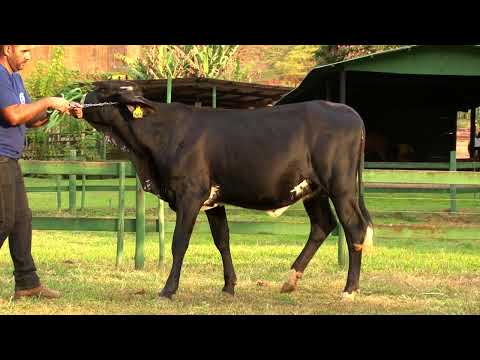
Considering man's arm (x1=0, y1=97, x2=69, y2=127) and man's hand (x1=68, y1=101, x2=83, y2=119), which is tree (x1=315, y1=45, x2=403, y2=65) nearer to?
man's hand (x1=68, y1=101, x2=83, y2=119)

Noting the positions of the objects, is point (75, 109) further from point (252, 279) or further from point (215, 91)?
point (215, 91)

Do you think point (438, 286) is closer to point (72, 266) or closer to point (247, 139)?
point (247, 139)

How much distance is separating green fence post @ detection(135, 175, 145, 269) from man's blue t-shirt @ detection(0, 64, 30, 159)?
2.58 m

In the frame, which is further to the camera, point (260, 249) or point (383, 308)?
point (260, 249)

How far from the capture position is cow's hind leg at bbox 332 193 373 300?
7.90m

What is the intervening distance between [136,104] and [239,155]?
3.72ft

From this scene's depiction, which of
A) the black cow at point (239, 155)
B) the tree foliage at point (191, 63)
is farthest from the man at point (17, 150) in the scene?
the tree foliage at point (191, 63)

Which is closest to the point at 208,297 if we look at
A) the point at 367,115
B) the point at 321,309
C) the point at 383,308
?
the point at 321,309

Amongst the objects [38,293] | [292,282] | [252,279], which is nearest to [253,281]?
[252,279]

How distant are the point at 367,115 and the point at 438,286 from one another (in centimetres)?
1583

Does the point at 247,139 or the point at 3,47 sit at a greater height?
the point at 3,47

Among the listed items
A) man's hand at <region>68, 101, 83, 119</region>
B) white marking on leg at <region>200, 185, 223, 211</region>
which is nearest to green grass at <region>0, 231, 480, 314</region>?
white marking on leg at <region>200, 185, 223, 211</region>

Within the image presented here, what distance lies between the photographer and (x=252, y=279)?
8.98 m

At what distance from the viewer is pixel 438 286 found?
8664 millimetres
